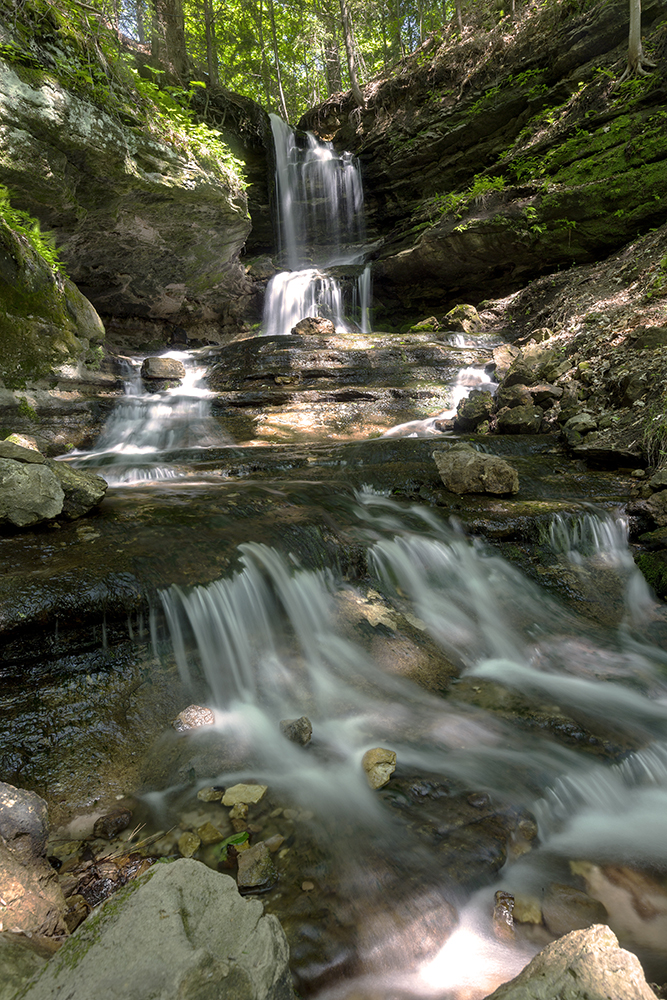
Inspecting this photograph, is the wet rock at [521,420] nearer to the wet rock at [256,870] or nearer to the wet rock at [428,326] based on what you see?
the wet rock at [428,326]

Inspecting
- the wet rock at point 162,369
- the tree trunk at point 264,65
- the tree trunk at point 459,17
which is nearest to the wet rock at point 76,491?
the wet rock at point 162,369

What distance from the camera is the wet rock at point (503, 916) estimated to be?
1773 mm

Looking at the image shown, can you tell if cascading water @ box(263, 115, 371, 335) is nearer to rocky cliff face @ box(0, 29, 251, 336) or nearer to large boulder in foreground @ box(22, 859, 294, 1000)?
rocky cliff face @ box(0, 29, 251, 336)

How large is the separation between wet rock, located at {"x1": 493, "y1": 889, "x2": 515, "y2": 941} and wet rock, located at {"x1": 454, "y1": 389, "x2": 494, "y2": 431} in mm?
6789

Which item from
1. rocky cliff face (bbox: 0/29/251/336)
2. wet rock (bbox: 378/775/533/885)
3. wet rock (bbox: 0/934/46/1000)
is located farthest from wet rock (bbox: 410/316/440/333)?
wet rock (bbox: 0/934/46/1000)

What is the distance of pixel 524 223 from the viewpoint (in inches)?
472

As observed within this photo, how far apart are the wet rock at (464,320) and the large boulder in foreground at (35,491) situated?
10605mm

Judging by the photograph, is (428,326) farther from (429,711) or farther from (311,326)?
(429,711)

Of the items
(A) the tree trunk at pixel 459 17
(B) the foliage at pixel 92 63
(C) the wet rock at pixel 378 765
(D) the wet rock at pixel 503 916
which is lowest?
(D) the wet rock at pixel 503 916

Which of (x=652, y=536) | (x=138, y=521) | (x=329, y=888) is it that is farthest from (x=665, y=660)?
(x=138, y=521)

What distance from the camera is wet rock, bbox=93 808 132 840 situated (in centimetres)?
213

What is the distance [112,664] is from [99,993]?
2077mm

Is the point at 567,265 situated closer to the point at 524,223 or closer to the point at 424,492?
the point at 524,223

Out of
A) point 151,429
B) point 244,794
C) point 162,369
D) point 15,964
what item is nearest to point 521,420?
point 151,429
